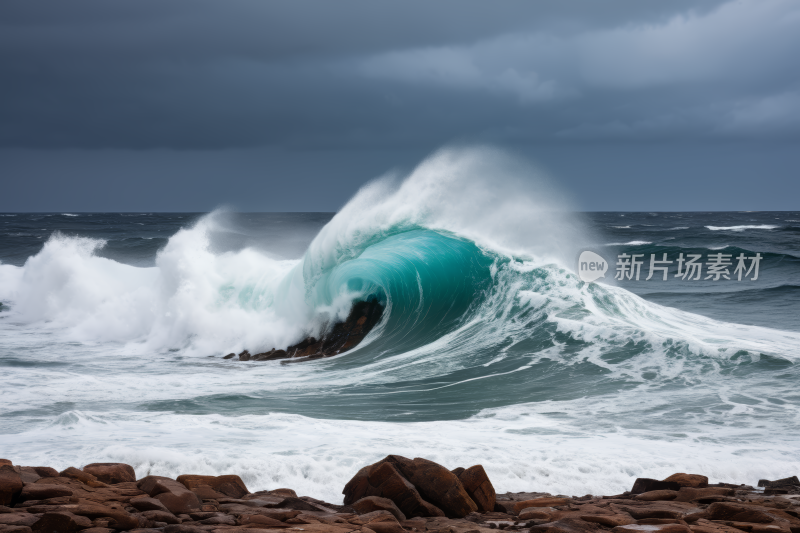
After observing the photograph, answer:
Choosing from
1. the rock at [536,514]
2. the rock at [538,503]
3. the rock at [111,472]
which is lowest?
the rock at [111,472]

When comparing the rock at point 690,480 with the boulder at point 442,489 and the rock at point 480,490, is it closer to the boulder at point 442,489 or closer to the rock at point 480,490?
the rock at point 480,490

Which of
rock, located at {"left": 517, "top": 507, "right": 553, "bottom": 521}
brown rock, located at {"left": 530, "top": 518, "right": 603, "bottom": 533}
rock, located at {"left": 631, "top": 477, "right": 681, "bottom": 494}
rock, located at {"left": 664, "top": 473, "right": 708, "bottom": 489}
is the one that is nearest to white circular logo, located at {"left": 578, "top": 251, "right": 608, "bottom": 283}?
rock, located at {"left": 664, "top": 473, "right": 708, "bottom": 489}

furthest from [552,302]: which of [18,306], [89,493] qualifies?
[18,306]

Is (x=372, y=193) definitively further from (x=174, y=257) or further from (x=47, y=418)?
(x=47, y=418)

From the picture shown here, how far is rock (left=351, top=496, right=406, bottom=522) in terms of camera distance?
412 centimetres

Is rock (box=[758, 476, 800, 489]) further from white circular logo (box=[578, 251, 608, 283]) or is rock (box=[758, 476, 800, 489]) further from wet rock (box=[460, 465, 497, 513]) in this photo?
white circular logo (box=[578, 251, 608, 283])

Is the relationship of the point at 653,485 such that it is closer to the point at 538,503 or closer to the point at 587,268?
the point at 538,503

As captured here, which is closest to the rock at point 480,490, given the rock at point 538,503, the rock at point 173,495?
the rock at point 538,503

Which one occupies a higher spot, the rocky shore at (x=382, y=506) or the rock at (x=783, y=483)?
the rock at (x=783, y=483)

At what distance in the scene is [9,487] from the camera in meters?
3.72

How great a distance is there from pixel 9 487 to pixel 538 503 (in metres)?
3.24

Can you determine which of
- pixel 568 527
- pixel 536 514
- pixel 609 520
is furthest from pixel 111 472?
pixel 609 520

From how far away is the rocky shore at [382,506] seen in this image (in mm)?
3602

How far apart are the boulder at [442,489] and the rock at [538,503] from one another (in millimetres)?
286
